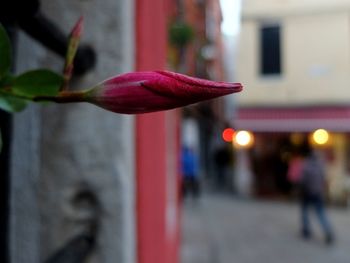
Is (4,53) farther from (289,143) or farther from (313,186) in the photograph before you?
(289,143)

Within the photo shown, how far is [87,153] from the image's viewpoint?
1216 mm

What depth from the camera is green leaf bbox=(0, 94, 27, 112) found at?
1.90 feet

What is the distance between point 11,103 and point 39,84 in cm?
4

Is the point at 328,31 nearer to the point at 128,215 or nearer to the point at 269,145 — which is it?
the point at 269,145

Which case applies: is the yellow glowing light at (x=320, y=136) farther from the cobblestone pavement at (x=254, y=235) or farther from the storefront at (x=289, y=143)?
the cobblestone pavement at (x=254, y=235)

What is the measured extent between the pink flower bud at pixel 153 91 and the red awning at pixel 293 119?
46.7ft

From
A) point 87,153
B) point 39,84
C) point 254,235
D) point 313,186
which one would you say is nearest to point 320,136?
point 313,186

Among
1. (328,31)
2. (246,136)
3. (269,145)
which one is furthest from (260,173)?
(328,31)

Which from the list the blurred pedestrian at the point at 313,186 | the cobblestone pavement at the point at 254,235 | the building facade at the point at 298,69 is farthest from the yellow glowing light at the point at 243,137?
the blurred pedestrian at the point at 313,186

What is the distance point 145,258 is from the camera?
1483 mm

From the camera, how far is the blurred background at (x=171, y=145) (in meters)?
1.08

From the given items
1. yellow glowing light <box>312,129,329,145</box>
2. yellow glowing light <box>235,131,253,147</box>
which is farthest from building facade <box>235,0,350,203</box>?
yellow glowing light <box>312,129,329,145</box>

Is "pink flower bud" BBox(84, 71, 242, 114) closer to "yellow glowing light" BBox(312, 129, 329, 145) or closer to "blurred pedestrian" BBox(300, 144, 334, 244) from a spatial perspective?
"blurred pedestrian" BBox(300, 144, 334, 244)

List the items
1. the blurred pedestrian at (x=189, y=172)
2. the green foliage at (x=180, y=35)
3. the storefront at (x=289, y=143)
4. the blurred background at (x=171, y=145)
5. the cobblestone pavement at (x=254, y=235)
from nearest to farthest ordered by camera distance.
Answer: the blurred background at (x=171, y=145) < the cobblestone pavement at (x=254, y=235) < the green foliage at (x=180, y=35) < the blurred pedestrian at (x=189, y=172) < the storefront at (x=289, y=143)
